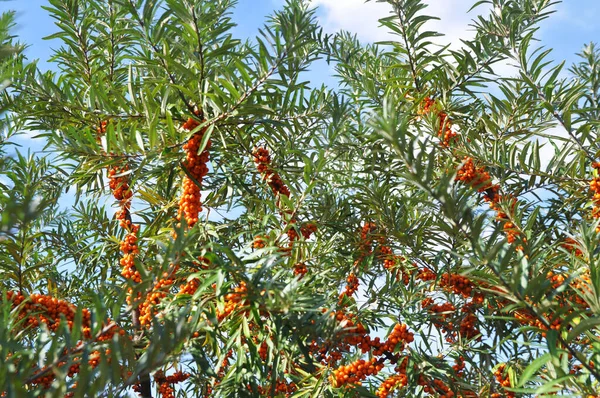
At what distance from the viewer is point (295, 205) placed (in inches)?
85.2

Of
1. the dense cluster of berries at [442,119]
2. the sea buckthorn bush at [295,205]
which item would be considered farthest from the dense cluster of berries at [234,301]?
the dense cluster of berries at [442,119]

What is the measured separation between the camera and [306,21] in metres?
1.92

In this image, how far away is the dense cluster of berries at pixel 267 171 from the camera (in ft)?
7.55

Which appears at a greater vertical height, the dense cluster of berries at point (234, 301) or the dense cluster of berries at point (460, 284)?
the dense cluster of berries at point (234, 301)

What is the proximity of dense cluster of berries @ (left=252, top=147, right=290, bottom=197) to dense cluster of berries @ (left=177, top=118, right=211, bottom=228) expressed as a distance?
33cm

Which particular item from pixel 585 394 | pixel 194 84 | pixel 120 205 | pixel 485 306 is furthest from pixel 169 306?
pixel 485 306

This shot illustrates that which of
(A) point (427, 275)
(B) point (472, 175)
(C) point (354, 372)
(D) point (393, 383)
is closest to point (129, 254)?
(C) point (354, 372)

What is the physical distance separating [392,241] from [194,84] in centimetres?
132

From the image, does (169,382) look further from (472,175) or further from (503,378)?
(472,175)

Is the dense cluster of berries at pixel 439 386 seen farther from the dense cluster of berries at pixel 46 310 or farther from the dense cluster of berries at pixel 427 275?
the dense cluster of berries at pixel 46 310

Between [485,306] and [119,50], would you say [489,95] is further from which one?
[119,50]

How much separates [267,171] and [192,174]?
41 centimetres

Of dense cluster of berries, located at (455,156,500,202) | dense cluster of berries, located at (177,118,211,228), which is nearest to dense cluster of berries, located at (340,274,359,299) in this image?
dense cluster of berries, located at (455,156,500,202)

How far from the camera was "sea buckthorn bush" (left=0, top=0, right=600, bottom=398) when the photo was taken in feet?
5.50
